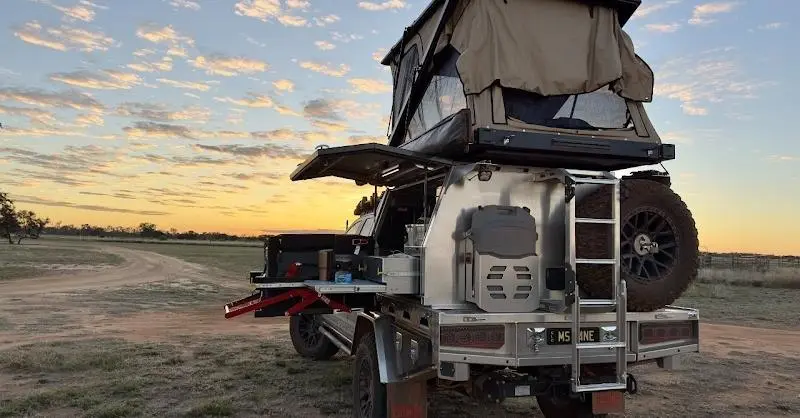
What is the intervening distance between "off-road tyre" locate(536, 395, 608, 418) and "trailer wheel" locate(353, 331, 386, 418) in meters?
1.48

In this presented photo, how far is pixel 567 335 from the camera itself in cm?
481

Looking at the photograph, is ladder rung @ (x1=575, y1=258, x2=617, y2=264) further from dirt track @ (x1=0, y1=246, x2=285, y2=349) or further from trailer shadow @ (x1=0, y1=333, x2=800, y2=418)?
dirt track @ (x1=0, y1=246, x2=285, y2=349)

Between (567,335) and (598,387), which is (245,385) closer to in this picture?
(567,335)

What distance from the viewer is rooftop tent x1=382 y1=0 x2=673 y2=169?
5.11m

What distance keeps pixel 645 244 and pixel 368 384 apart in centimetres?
272

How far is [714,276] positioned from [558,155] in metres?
30.0

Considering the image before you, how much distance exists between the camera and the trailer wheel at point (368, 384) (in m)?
5.47

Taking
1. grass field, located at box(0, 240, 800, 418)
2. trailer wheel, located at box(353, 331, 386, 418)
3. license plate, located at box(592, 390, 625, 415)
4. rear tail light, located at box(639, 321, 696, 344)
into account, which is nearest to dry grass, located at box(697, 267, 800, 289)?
grass field, located at box(0, 240, 800, 418)

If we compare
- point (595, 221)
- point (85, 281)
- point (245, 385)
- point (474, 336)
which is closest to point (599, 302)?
point (595, 221)

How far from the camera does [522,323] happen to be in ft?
15.4

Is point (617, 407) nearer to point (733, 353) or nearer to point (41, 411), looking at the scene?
point (41, 411)

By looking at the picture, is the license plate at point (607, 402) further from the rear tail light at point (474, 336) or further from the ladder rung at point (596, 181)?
the ladder rung at point (596, 181)

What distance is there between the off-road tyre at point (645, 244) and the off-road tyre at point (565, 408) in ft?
4.01

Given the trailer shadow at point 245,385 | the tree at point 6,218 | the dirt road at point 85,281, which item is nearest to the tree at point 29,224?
the tree at point 6,218
